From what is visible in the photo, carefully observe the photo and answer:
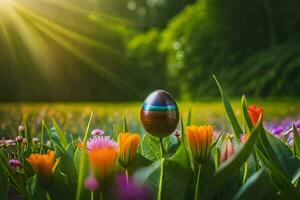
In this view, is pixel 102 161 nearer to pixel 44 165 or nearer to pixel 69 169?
pixel 44 165

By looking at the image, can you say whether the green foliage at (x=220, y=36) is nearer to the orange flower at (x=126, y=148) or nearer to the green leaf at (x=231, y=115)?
the green leaf at (x=231, y=115)

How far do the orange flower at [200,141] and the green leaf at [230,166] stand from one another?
5 centimetres

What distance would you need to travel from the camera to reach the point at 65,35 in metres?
19.4

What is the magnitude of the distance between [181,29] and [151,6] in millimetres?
→ 8870

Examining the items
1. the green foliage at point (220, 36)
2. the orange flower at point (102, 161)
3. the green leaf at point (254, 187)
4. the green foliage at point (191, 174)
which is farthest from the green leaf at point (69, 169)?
the green foliage at point (220, 36)

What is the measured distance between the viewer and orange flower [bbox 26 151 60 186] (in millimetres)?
1106

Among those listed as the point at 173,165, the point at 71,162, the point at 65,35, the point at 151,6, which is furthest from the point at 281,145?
the point at 151,6

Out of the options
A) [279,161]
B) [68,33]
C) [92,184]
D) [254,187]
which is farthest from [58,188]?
[68,33]

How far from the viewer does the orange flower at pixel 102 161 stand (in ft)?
3.27

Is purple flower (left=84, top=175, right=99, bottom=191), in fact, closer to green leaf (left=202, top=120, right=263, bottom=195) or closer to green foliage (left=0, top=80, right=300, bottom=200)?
green foliage (left=0, top=80, right=300, bottom=200)

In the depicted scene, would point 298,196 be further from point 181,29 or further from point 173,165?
point 181,29

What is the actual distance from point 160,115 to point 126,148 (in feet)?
0.66

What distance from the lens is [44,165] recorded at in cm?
111

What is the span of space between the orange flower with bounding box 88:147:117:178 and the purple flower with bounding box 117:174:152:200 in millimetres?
84
